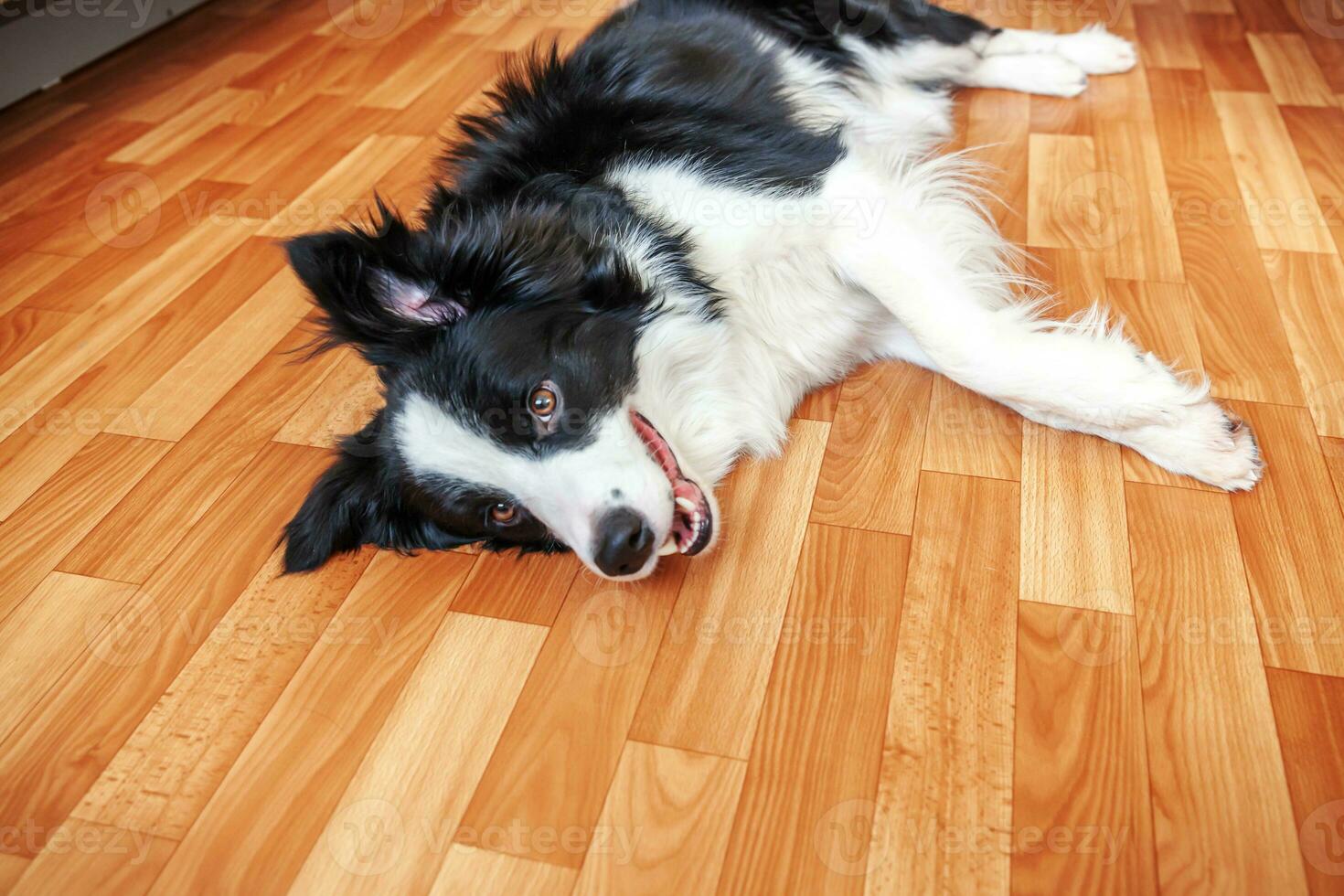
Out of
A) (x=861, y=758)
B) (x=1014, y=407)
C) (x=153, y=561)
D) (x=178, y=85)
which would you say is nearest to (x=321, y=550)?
(x=153, y=561)

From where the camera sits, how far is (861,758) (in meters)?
1.48

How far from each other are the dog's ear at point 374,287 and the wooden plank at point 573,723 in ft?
1.83

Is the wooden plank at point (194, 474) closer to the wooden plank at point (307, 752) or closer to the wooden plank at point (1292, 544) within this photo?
the wooden plank at point (307, 752)

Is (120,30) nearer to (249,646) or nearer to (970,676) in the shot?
(249,646)

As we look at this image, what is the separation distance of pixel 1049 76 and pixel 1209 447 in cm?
175

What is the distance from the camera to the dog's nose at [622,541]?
1620 mm

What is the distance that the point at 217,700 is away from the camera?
5.71 feet

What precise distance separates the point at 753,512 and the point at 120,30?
3750 millimetres

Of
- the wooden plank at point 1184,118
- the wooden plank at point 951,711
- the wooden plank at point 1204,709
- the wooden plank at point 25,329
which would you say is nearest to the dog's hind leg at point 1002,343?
the wooden plank at point 1204,709

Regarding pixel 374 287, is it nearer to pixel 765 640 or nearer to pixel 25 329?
pixel 765 640

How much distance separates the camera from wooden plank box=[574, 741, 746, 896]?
4.54 ft

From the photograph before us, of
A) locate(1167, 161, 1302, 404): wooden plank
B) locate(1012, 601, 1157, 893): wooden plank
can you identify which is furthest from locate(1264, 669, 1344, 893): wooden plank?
locate(1167, 161, 1302, 404): wooden plank

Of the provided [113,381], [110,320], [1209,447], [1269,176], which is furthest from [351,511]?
[1269,176]

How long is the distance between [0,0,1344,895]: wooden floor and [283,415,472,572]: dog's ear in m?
0.09
